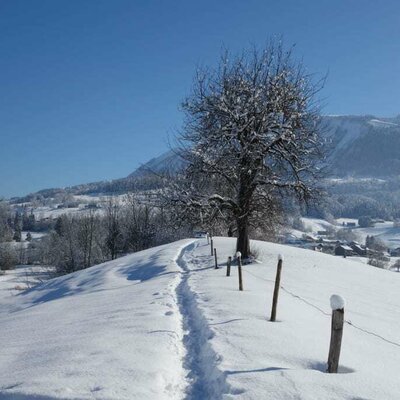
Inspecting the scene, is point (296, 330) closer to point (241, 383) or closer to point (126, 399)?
point (241, 383)

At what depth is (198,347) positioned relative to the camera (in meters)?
6.95

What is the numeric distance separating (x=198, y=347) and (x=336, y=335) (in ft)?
7.78

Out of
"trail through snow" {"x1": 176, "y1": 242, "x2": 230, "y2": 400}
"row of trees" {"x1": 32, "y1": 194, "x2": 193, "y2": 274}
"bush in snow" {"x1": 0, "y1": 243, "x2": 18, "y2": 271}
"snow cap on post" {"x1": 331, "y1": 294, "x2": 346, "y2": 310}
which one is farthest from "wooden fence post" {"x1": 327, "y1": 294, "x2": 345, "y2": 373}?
"bush in snow" {"x1": 0, "y1": 243, "x2": 18, "y2": 271}

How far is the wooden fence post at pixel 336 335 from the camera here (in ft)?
18.1

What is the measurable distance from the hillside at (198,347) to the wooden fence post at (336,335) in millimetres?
229

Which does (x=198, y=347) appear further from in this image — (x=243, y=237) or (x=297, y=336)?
(x=243, y=237)

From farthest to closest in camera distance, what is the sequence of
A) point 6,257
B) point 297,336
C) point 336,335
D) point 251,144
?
point 6,257
point 251,144
point 297,336
point 336,335

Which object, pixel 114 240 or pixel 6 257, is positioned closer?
pixel 114 240

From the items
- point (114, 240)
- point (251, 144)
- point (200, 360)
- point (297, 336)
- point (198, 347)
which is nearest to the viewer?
point (200, 360)

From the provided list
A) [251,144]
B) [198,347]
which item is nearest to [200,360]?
[198,347]

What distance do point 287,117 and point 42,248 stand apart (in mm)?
92015

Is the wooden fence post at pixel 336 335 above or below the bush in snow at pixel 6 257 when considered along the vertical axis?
above

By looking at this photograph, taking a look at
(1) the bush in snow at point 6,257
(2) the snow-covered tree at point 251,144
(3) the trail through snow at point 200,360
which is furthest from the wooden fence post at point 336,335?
(1) the bush in snow at point 6,257

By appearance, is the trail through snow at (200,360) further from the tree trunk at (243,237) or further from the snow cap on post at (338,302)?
the tree trunk at (243,237)
